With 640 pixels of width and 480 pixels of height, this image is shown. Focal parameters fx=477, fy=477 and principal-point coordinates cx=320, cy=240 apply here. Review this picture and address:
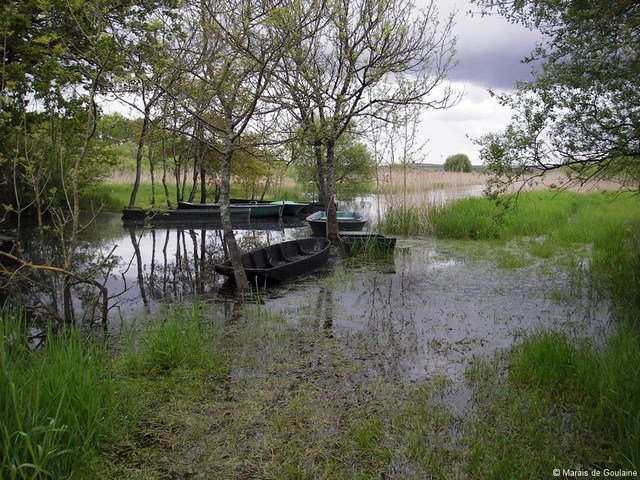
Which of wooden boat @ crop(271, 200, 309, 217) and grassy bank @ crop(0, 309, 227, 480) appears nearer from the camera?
grassy bank @ crop(0, 309, 227, 480)

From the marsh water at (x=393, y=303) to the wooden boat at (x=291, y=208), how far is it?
320 inches

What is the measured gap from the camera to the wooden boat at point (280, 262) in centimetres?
693

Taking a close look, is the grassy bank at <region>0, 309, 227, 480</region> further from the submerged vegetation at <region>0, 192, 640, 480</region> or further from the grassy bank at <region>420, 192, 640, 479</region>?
the grassy bank at <region>420, 192, 640, 479</region>

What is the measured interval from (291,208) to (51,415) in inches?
650

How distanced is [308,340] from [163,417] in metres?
1.93

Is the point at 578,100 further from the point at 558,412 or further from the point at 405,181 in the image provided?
the point at 405,181

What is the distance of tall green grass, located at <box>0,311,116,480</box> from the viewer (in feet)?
7.45

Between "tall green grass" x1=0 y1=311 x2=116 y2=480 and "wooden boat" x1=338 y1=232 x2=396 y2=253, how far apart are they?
23.3 feet

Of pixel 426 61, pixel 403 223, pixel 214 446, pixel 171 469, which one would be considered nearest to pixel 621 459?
pixel 214 446

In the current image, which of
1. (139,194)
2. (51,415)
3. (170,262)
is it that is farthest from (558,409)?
(139,194)

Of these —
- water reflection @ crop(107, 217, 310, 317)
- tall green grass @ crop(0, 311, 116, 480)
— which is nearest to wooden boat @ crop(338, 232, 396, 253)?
water reflection @ crop(107, 217, 310, 317)

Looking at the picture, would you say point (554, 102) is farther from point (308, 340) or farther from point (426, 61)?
point (426, 61)

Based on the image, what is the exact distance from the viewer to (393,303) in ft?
21.3

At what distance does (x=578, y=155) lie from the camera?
581cm
